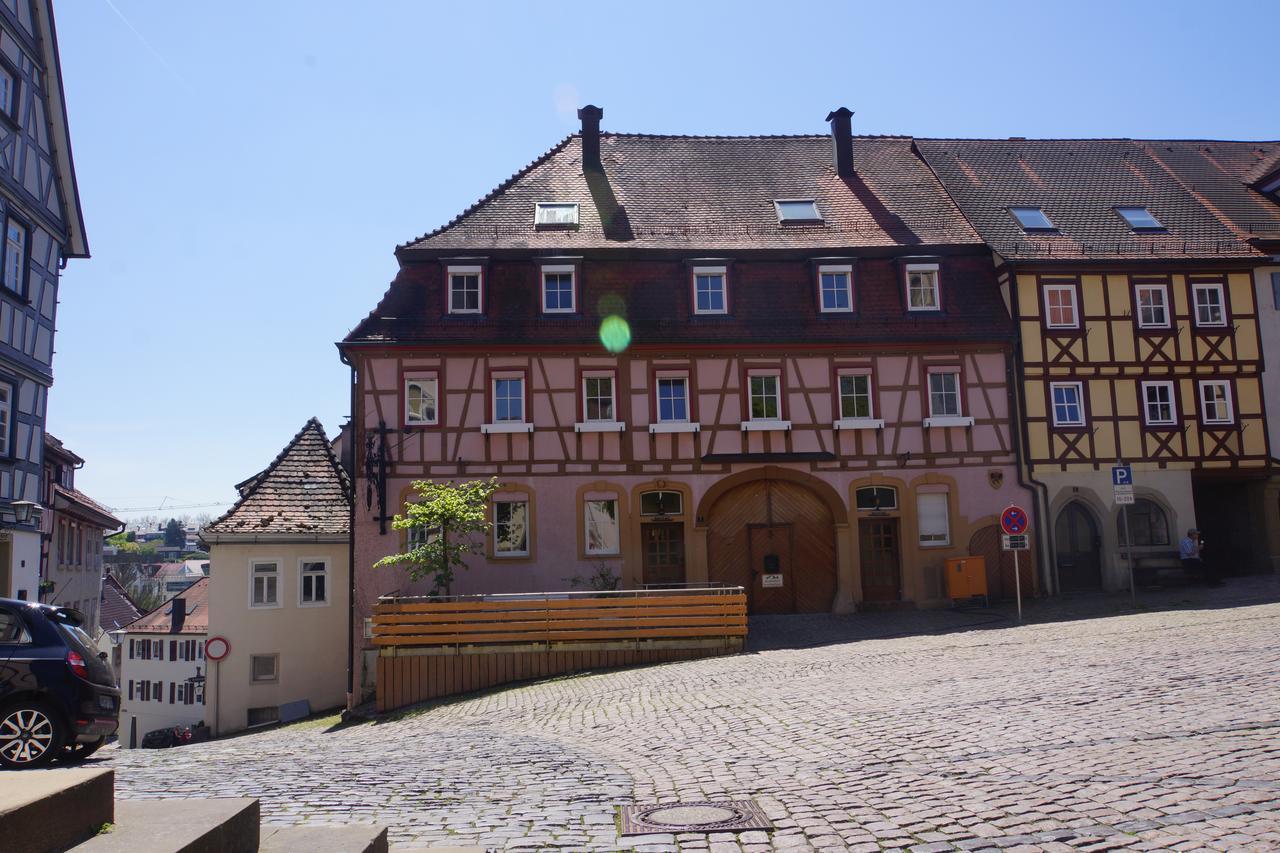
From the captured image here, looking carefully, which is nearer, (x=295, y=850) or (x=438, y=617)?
(x=295, y=850)

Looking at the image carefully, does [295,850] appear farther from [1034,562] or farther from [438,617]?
[1034,562]

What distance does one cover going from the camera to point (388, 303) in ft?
85.0

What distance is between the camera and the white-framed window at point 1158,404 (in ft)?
90.1

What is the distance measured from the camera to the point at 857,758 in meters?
→ 8.73

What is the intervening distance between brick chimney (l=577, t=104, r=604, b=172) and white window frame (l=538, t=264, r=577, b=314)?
17.8 ft

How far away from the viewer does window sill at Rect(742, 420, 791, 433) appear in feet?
85.3

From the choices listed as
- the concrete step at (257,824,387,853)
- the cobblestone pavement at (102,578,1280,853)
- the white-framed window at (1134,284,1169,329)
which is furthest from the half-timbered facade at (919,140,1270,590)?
the concrete step at (257,824,387,853)

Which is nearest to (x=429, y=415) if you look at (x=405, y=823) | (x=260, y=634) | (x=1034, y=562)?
(x=260, y=634)

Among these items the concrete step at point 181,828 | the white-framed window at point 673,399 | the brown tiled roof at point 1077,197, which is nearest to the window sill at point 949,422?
the brown tiled roof at point 1077,197

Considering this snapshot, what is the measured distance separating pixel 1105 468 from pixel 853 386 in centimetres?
653

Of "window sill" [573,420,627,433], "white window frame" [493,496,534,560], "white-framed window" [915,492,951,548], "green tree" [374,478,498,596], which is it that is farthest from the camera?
"white-framed window" [915,492,951,548]

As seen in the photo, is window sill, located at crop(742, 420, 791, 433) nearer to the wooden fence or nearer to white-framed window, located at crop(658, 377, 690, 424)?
white-framed window, located at crop(658, 377, 690, 424)

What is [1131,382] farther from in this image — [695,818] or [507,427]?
[695,818]

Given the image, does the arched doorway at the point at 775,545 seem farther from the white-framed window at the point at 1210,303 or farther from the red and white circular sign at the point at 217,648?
the red and white circular sign at the point at 217,648
